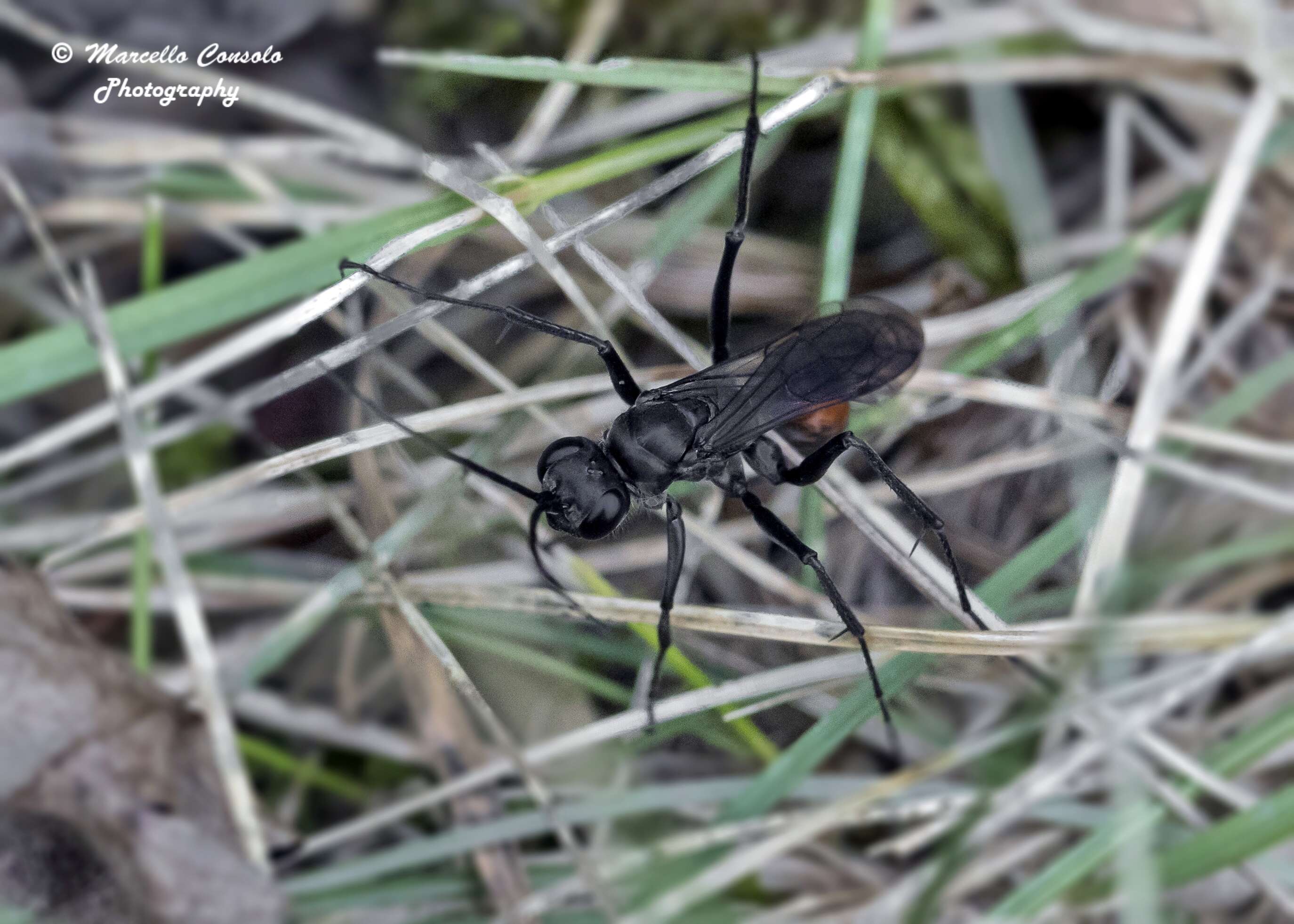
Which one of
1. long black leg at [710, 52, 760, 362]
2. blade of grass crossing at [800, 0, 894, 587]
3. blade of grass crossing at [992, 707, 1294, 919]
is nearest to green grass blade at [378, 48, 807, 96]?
long black leg at [710, 52, 760, 362]

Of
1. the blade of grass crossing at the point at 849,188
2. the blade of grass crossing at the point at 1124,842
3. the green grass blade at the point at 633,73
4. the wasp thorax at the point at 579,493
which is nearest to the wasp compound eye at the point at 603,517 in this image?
the wasp thorax at the point at 579,493

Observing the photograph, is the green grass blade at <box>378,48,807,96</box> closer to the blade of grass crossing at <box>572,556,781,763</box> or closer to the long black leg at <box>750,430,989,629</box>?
the long black leg at <box>750,430,989,629</box>

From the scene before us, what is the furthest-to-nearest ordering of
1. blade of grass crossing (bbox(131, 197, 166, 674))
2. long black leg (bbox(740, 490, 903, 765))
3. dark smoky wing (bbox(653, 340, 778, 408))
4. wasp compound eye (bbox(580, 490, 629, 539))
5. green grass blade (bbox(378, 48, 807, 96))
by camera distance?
1. blade of grass crossing (bbox(131, 197, 166, 674))
2. dark smoky wing (bbox(653, 340, 778, 408))
3. green grass blade (bbox(378, 48, 807, 96))
4. wasp compound eye (bbox(580, 490, 629, 539))
5. long black leg (bbox(740, 490, 903, 765))

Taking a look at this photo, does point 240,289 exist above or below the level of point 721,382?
above

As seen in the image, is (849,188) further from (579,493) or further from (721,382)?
(579,493)

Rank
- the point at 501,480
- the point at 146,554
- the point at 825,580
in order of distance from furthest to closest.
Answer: the point at 146,554
the point at 501,480
the point at 825,580

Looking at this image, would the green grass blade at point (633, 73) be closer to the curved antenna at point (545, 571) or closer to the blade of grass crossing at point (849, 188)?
the blade of grass crossing at point (849, 188)

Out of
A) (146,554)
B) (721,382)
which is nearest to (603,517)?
(721,382)

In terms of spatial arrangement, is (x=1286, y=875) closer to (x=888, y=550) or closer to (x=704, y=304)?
(x=888, y=550)
